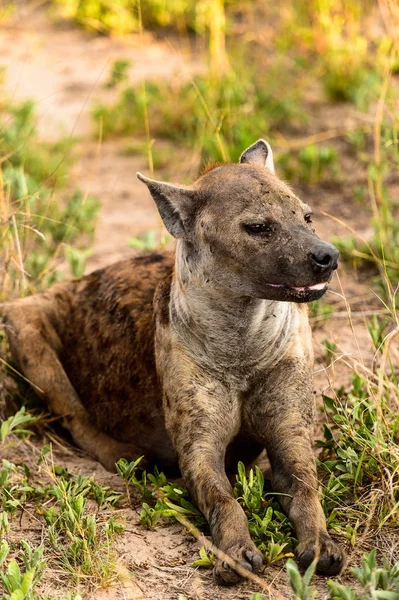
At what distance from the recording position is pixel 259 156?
4465 millimetres

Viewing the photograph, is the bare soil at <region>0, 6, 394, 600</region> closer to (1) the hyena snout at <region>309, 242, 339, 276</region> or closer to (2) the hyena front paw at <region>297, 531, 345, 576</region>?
(2) the hyena front paw at <region>297, 531, 345, 576</region>

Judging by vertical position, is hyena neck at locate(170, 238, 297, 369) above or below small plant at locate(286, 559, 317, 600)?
above

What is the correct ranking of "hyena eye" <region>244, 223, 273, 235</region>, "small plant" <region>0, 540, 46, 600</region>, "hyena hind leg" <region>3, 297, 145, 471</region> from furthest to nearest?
1. "hyena hind leg" <region>3, 297, 145, 471</region>
2. "hyena eye" <region>244, 223, 273, 235</region>
3. "small plant" <region>0, 540, 46, 600</region>

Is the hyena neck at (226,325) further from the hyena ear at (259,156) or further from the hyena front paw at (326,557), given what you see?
the hyena front paw at (326,557)

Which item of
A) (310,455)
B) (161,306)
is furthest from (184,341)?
(310,455)

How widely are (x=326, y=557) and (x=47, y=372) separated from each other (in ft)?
6.29

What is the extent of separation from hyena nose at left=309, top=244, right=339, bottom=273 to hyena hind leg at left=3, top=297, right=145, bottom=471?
1.54 meters

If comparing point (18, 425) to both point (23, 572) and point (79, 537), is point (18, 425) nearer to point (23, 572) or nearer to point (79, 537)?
point (79, 537)

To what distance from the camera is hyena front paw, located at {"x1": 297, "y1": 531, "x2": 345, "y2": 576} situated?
3.52 metres

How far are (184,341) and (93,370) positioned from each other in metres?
0.98

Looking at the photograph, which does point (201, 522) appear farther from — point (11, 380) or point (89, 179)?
point (89, 179)

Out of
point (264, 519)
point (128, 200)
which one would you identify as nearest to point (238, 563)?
point (264, 519)

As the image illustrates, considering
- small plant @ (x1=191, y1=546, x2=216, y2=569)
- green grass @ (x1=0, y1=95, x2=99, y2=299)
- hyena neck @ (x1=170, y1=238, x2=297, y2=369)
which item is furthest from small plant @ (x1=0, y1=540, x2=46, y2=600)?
green grass @ (x1=0, y1=95, x2=99, y2=299)

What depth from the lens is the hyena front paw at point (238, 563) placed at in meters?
3.51
